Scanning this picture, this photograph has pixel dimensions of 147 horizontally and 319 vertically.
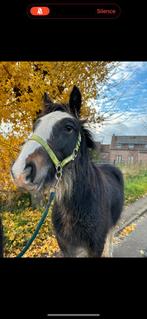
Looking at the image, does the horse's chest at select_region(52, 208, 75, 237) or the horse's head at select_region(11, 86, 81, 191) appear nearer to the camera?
the horse's head at select_region(11, 86, 81, 191)

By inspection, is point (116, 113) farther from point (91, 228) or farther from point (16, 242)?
point (16, 242)

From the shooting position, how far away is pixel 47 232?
3.72ft

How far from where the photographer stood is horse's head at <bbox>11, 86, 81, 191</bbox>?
1.03 m

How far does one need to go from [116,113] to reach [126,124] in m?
0.04

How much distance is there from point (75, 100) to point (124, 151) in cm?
19

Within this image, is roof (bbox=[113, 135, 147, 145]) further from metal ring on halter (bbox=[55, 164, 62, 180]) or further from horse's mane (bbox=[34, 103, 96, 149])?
metal ring on halter (bbox=[55, 164, 62, 180])

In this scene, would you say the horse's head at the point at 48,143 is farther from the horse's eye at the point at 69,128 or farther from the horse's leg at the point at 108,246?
the horse's leg at the point at 108,246

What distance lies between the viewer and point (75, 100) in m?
1.10
